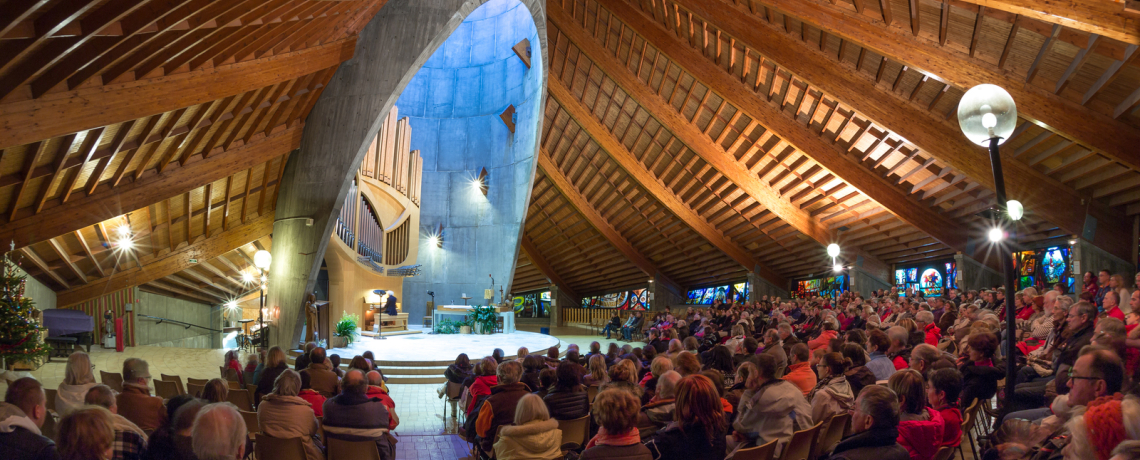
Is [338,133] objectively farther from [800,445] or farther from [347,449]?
[800,445]

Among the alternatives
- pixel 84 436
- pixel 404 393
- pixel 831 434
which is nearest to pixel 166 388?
pixel 404 393

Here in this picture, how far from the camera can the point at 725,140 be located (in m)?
13.3

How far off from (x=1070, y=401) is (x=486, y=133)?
1727 cm

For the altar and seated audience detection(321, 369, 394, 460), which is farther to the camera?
the altar

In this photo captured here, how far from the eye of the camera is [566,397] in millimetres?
3955

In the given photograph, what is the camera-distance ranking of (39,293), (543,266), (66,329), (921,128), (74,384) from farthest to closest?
(543,266), (66,329), (39,293), (921,128), (74,384)

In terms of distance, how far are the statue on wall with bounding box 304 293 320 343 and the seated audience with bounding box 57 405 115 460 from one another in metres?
8.89

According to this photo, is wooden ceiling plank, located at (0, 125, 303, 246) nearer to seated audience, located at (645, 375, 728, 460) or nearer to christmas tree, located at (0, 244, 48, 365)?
christmas tree, located at (0, 244, 48, 365)

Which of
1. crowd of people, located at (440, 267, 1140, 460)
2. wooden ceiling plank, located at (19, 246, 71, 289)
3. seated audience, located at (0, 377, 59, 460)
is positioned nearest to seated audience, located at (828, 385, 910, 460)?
crowd of people, located at (440, 267, 1140, 460)

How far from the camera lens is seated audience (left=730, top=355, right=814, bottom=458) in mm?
3314

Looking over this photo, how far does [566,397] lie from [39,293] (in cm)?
1030

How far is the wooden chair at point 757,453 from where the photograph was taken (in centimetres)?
278

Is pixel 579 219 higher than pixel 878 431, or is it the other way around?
pixel 579 219

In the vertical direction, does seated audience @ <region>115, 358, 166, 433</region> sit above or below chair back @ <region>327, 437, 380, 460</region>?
above
